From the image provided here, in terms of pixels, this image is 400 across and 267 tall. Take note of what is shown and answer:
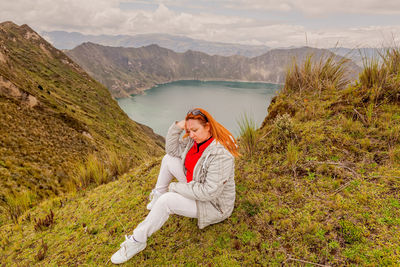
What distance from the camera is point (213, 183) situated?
2545 mm

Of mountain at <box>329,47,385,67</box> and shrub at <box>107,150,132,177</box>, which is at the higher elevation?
mountain at <box>329,47,385,67</box>

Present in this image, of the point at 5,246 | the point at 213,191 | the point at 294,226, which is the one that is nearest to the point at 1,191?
the point at 5,246

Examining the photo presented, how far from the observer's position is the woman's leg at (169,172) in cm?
328

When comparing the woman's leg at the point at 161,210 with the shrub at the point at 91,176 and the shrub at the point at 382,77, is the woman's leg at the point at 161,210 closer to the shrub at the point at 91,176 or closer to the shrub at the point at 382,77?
the shrub at the point at 91,176

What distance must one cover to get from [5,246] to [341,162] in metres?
6.93

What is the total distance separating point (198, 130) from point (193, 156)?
0.50 m

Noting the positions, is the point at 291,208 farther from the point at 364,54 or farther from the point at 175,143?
the point at 364,54

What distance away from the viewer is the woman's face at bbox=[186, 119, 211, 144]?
9.31 ft

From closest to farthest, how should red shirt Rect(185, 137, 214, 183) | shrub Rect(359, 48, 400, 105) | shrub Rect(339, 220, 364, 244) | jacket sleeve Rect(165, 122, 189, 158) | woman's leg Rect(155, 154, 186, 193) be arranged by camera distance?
shrub Rect(339, 220, 364, 244) → red shirt Rect(185, 137, 214, 183) → woman's leg Rect(155, 154, 186, 193) → jacket sleeve Rect(165, 122, 189, 158) → shrub Rect(359, 48, 400, 105)

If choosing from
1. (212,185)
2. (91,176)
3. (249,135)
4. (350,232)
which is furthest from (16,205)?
(350,232)

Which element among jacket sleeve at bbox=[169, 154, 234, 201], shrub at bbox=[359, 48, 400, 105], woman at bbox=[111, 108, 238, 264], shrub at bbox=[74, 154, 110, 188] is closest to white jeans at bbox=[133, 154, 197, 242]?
woman at bbox=[111, 108, 238, 264]

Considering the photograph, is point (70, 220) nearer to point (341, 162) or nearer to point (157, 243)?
point (157, 243)

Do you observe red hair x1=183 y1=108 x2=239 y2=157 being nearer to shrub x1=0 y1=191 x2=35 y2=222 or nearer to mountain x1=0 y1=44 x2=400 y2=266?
mountain x1=0 y1=44 x2=400 y2=266

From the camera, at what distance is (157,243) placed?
3164 millimetres
